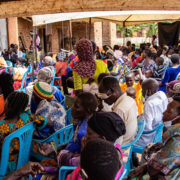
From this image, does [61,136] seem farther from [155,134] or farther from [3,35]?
[3,35]

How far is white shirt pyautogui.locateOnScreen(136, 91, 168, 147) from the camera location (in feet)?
9.62

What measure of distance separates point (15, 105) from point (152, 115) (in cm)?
165

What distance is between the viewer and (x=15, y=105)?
7.34ft

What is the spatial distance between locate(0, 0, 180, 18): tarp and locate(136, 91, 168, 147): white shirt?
1.13 meters

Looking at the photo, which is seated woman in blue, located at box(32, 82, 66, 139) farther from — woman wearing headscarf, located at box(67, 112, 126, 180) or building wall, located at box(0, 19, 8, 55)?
building wall, located at box(0, 19, 8, 55)

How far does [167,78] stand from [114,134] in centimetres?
386

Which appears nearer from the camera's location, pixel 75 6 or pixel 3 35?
pixel 75 6

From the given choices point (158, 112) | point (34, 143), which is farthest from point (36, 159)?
point (158, 112)

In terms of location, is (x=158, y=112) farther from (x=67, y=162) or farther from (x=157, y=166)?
(x=67, y=162)

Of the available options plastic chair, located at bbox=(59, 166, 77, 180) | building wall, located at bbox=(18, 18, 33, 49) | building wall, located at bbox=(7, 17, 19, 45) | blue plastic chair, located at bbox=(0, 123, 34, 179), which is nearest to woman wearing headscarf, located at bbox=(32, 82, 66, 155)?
blue plastic chair, located at bbox=(0, 123, 34, 179)

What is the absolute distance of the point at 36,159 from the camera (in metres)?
2.62

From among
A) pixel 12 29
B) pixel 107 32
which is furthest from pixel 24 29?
pixel 107 32

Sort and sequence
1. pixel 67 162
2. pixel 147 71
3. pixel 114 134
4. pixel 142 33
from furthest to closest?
1. pixel 142 33
2. pixel 147 71
3. pixel 67 162
4. pixel 114 134

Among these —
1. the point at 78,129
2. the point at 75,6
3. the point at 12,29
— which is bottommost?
the point at 78,129
